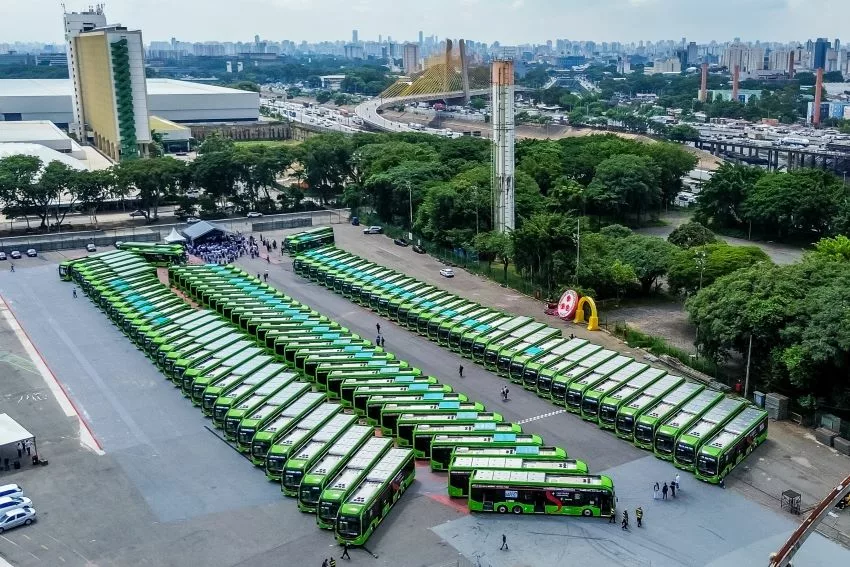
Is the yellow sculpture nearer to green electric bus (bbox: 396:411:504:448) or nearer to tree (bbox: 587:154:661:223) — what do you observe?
green electric bus (bbox: 396:411:504:448)

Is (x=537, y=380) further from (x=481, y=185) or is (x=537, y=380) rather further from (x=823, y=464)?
(x=481, y=185)

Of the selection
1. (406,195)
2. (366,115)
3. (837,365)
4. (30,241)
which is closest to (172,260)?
(30,241)

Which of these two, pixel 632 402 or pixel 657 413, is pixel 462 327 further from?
pixel 657 413

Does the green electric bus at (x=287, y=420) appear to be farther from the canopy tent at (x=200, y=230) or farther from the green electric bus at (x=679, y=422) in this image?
the canopy tent at (x=200, y=230)

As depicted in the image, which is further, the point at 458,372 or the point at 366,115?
the point at 366,115

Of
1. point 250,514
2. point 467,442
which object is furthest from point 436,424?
point 250,514

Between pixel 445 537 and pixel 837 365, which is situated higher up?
pixel 837 365
